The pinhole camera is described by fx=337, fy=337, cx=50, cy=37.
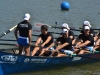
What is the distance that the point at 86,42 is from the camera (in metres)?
13.8

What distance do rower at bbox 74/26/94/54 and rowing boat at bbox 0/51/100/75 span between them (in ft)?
1.09

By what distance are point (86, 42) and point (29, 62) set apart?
2.81 meters

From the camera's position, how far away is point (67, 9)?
28.6 m

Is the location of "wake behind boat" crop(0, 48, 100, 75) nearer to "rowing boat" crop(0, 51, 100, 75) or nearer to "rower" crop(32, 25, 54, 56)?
"rowing boat" crop(0, 51, 100, 75)

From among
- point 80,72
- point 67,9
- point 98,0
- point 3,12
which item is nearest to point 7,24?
point 3,12

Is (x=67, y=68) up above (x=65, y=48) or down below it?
below

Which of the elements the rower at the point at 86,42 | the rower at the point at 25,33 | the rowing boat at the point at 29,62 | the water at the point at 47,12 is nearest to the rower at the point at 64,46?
the rowing boat at the point at 29,62

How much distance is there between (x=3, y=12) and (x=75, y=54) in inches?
590

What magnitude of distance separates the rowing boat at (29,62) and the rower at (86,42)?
13.1 inches

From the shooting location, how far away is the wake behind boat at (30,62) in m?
11.9

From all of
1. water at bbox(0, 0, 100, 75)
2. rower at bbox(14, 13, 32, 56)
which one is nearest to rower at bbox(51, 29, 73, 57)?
rower at bbox(14, 13, 32, 56)

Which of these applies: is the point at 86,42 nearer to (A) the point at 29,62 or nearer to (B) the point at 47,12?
(A) the point at 29,62

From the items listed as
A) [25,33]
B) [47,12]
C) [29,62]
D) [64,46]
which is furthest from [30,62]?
[47,12]

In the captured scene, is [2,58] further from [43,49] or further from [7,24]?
[7,24]
